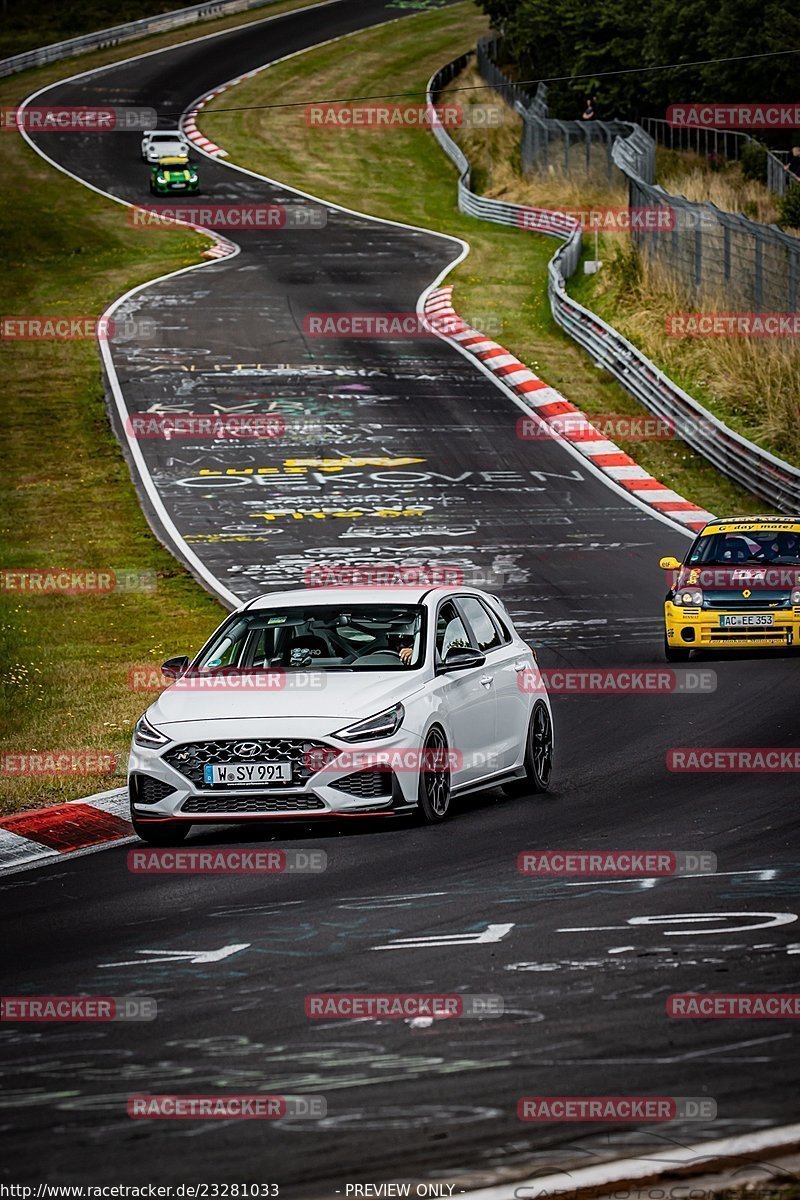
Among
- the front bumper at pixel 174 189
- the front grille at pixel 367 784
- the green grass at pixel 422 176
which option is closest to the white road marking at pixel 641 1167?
the front grille at pixel 367 784

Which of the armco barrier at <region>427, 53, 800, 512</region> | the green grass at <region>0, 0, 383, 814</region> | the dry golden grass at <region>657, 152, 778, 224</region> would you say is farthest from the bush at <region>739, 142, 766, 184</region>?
the green grass at <region>0, 0, 383, 814</region>

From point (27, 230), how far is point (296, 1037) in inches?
1967

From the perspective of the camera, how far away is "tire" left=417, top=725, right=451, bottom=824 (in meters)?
11.8

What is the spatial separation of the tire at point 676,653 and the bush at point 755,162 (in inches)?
1128

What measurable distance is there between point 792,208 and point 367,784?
3081 cm

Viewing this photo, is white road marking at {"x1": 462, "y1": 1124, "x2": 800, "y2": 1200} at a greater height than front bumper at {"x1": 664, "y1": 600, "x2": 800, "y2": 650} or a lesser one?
greater

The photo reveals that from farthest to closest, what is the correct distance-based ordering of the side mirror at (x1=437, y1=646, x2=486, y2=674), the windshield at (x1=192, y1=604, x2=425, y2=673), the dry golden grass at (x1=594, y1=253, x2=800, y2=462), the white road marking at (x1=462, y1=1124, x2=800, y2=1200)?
the dry golden grass at (x1=594, y1=253, x2=800, y2=462)
the windshield at (x1=192, y1=604, x2=425, y2=673)
the side mirror at (x1=437, y1=646, x2=486, y2=674)
the white road marking at (x1=462, y1=1124, x2=800, y2=1200)

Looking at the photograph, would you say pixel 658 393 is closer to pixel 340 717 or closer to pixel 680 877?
pixel 340 717

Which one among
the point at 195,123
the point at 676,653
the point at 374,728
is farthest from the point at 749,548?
the point at 195,123

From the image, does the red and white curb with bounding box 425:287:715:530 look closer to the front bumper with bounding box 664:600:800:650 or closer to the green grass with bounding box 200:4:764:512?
the green grass with bounding box 200:4:764:512

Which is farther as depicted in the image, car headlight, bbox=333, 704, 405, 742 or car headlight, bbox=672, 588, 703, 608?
car headlight, bbox=672, 588, 703, 608

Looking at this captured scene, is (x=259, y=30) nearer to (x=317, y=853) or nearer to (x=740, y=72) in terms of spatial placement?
(x=740, y=72)

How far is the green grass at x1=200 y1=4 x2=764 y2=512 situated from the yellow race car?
7.95 meters

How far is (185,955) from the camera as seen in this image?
8.80 meters
